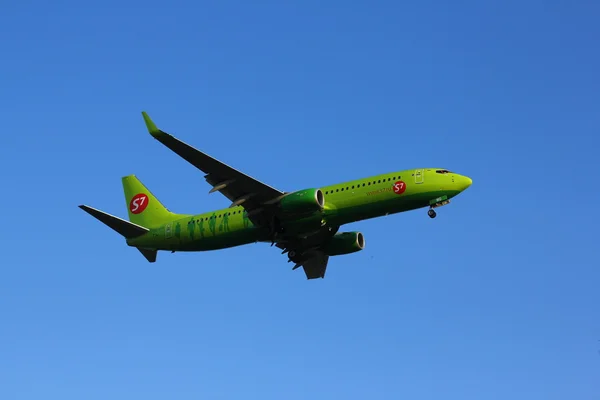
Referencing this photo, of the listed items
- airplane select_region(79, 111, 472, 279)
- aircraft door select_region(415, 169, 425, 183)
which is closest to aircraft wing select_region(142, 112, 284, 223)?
airplane select_region(79, 111, 472, 279)

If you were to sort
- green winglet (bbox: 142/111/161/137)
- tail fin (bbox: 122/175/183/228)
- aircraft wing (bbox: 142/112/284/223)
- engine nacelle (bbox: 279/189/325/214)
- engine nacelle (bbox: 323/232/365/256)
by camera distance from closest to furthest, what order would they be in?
1. green winglet (bbox: 142/111/161/137)
2. aircraft wing (bbox: 142/112/284/223)
3. engine nacelle (bbox: 279/189/325/214)
4. engine nacelle (bbox: 323/232/365/256)
5. tail fin (bbox: 122/175/183/228)

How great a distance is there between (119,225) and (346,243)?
15951 mm

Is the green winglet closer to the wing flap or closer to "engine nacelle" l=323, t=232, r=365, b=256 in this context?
"engine nacelle" l=323, t=232, r=365, b=256

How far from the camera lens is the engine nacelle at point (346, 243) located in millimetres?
64938

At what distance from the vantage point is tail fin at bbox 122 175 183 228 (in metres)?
66.0

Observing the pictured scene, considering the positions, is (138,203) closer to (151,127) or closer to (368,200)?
(151,127)

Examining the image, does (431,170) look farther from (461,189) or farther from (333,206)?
(333,206)

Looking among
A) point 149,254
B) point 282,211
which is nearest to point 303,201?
point 282,211

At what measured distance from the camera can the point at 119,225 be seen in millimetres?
63844

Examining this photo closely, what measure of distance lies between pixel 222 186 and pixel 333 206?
7.13 m

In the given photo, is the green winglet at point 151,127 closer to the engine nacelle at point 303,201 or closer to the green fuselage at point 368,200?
the engine nacelle at point 303,201

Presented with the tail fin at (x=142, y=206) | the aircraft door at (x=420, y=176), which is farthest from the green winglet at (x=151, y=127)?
the aircraft door at (x=420, y=176)

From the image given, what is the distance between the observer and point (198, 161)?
5619 centimetres

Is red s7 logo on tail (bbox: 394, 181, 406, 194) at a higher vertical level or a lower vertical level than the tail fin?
lower
